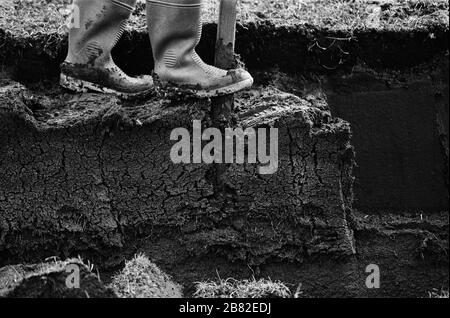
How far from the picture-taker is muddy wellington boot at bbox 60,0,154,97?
3.26m

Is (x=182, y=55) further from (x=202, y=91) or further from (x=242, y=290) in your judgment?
(x=242, y=290)

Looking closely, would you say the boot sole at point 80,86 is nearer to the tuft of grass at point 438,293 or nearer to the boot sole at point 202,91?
the boot sole at point 202,91

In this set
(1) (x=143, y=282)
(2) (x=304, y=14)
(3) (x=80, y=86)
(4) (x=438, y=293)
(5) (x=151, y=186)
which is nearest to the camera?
(1) (x=143, y=282)

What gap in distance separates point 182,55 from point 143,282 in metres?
1.03

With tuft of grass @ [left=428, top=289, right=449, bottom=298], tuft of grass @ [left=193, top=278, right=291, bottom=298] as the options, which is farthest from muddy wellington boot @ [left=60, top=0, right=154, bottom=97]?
tuft of grass @ [left=428, top=289, right=449, bottom=298]

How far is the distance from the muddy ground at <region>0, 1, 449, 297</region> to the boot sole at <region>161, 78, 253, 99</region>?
93mm

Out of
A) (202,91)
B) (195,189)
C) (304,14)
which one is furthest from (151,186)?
(304,14)

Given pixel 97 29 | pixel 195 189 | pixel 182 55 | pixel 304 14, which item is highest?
pixel 304 14

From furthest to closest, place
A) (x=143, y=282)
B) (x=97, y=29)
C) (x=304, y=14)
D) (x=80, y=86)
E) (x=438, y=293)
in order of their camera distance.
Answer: (x=304, y=14), (x=438, y=293), (x=80, y=86), (x=97, y=29), (x=143, y=282)

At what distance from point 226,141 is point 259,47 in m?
0.65

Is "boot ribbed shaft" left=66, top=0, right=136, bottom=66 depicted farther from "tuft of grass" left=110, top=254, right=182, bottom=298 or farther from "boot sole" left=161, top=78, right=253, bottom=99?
"tuft of grass" left=110, top=254, right=182, bottom=298

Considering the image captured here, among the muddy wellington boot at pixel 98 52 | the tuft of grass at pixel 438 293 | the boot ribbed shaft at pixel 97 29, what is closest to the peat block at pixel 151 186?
the muddy wellington boot at pixel 98 52

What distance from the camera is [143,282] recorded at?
3031mm
